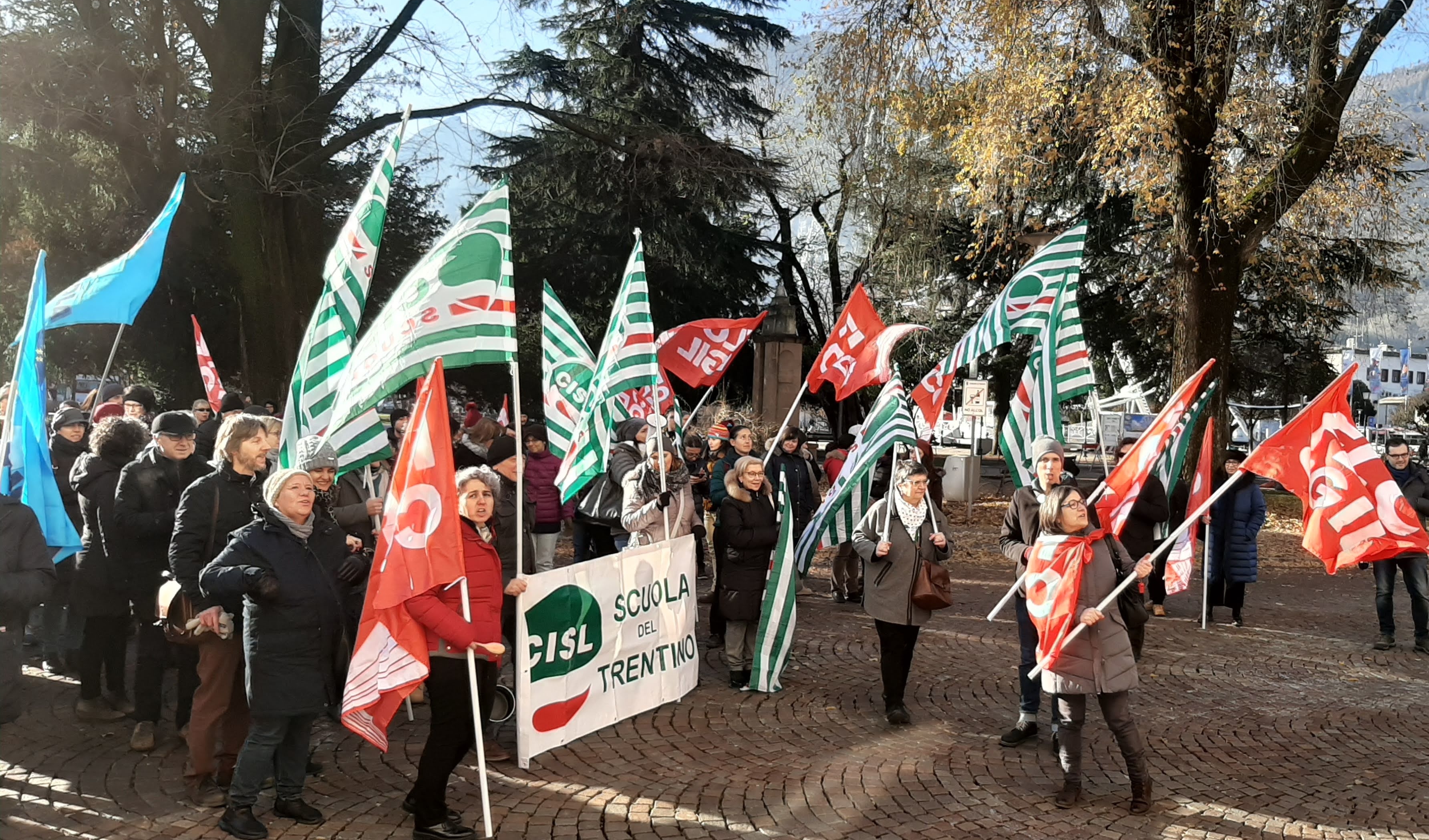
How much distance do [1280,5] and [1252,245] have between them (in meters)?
3.53

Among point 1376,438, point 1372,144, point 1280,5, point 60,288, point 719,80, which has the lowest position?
point 1376,438

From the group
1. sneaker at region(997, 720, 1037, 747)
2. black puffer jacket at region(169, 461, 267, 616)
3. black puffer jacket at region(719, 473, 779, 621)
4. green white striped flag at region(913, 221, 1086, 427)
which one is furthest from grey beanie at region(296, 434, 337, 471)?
green white striped flag at region(913, 221, 1086, 427)

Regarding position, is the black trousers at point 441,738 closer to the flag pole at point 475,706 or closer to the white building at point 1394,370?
the flag pole at point 475,706

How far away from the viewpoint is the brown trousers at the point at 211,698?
17.4 ft

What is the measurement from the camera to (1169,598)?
12680 millimetres

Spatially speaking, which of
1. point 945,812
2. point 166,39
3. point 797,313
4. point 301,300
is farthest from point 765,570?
point 797,313

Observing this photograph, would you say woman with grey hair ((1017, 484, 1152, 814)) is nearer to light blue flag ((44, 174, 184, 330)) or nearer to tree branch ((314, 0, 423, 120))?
light blue flag ((44, 174, 184, 330))

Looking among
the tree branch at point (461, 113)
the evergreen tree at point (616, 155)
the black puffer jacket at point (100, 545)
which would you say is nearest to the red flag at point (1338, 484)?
the black puffer jacket at point (100, 545)

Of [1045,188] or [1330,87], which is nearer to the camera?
[1330,87]

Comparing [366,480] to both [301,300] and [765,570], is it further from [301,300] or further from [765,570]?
[301,300]

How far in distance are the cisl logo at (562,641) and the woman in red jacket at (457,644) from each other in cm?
77

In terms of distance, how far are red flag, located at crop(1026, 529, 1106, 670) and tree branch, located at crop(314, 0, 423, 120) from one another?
12.0m

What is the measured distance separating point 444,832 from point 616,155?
20.5 metres

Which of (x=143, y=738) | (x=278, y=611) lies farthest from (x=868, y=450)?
(x=143, y=738)
